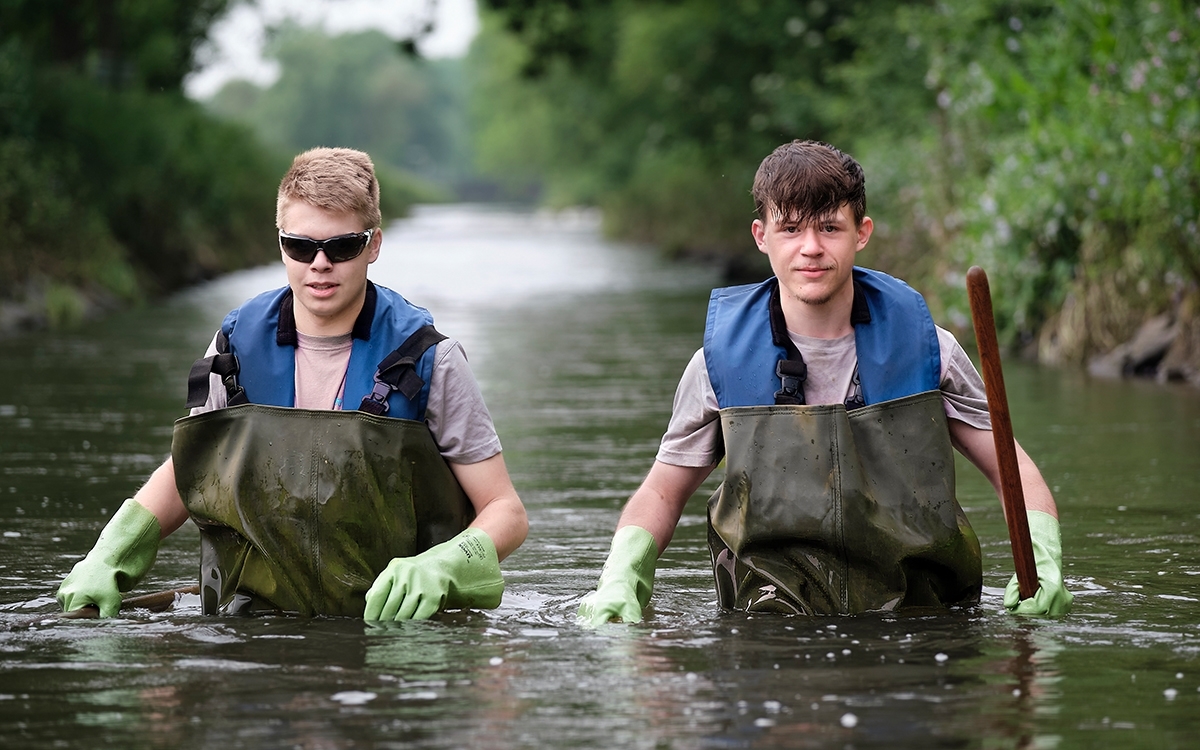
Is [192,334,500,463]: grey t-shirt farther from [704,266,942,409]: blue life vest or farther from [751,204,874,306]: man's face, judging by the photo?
[751,204,874,306]: man's face

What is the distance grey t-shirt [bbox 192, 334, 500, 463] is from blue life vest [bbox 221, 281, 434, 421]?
0.03 metres

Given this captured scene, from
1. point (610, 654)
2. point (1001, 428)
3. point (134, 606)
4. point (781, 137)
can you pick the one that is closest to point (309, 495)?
point (134, 606)

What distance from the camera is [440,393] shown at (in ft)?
15.5

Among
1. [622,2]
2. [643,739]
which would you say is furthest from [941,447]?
[622,2]

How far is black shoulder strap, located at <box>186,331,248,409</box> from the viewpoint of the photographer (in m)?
4.73

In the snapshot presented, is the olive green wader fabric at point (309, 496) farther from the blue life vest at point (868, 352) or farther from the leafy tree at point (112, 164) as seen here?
the leafy tree at point (112, 164)

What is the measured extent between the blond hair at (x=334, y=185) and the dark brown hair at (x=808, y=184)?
1.02 m

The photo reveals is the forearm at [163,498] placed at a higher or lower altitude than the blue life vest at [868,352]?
lower

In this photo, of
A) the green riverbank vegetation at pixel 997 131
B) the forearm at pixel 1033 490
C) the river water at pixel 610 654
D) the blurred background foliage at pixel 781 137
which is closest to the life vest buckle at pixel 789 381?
the river water at pixel 610 654

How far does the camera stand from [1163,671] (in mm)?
4184

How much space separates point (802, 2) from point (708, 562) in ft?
78.3

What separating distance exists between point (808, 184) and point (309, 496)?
4.93 ft

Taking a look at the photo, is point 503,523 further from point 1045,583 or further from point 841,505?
point 1045,583

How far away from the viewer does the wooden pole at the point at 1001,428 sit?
435cm
